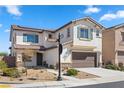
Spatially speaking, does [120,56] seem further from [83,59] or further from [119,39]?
[83,59]

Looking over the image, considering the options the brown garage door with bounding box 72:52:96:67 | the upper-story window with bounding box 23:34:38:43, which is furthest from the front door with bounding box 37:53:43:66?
the brown garage door with bounding box 72:52:96:67

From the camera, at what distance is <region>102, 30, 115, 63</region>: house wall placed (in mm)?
31078

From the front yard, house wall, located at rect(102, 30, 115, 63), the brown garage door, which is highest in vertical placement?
house wall, located at rect(102, 30, 115, 63)

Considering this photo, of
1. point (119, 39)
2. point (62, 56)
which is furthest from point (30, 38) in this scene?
point (119, 39)

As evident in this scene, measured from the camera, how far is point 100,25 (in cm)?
2909

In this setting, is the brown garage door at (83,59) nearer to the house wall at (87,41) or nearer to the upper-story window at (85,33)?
the house wall at (87,41)

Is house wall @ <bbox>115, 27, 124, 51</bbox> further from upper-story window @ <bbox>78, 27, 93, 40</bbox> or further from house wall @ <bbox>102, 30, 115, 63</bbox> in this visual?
upper-story window @ <bbox>78, 27, 93, 40</bbox>

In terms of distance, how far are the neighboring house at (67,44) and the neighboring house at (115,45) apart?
2692 millimetres

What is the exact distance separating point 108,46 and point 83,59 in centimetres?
595

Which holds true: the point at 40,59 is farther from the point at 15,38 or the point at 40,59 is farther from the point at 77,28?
the point at 77,28

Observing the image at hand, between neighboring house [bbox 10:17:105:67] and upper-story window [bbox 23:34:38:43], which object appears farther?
upper-story window [bbox 23:34:38:43]

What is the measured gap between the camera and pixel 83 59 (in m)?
28.1

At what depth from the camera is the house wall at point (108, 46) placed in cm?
3108

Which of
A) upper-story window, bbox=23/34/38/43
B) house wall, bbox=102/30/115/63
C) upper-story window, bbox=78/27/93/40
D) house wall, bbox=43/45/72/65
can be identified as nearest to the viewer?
house wall, bbox=43/45/72/65
